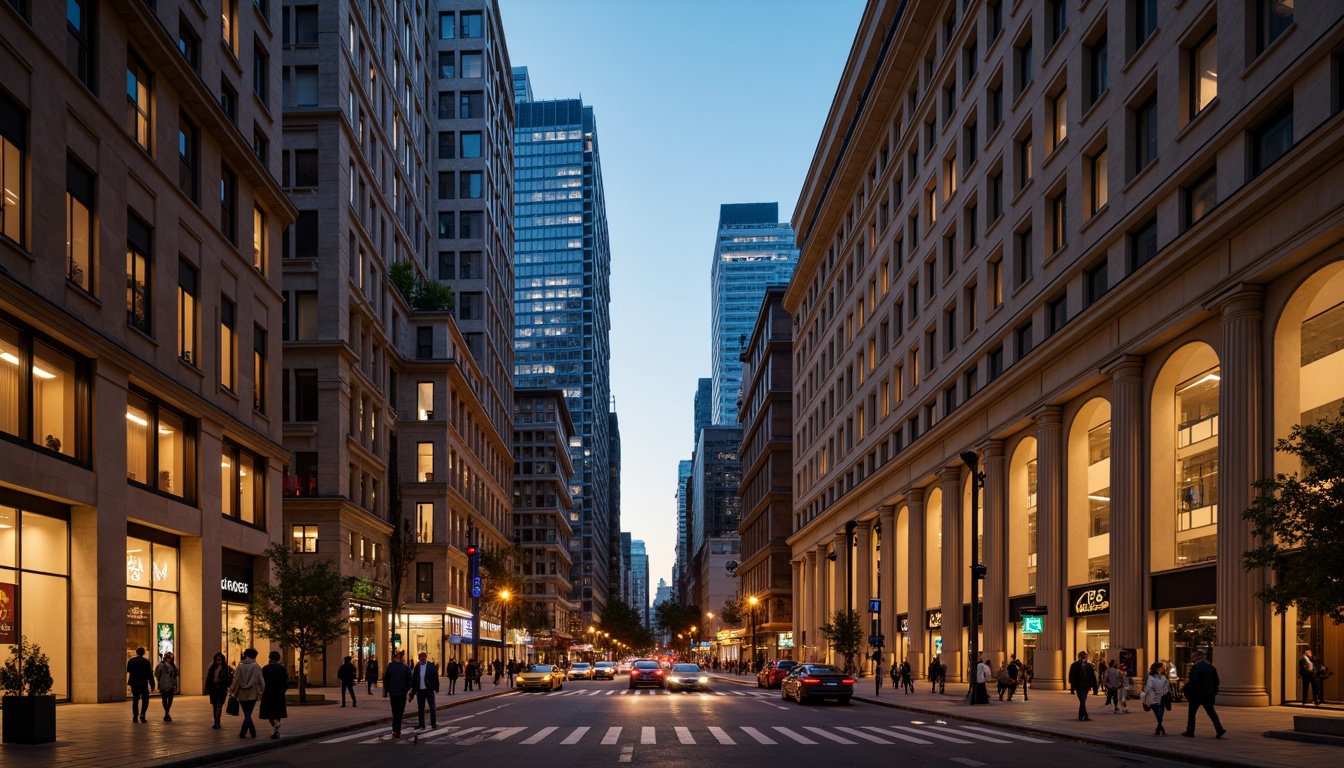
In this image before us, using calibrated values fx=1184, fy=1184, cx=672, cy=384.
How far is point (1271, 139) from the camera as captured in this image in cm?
2938

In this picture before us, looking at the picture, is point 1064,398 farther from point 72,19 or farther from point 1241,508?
point 72,19

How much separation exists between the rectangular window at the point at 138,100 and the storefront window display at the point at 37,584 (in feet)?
38.1

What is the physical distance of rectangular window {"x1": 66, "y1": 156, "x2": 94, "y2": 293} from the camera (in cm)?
3033

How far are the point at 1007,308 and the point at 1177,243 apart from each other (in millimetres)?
16297

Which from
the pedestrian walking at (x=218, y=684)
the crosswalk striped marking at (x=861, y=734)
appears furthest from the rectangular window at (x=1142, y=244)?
the pedestrian walking at (x=218, y=684)

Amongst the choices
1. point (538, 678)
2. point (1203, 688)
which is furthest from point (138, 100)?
point (538, 678)

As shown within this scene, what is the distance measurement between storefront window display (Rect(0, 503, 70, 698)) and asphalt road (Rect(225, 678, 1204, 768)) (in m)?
8.70

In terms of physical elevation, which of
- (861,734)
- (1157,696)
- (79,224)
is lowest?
(861,734)

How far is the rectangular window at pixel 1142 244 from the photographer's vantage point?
35594 mm

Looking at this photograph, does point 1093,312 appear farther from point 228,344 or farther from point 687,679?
point 228,344

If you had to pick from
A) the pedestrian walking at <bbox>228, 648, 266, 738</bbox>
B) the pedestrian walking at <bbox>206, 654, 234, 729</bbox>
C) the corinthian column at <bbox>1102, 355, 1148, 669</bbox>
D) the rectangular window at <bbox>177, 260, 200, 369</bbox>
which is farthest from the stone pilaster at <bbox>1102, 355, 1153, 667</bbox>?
the rectangular window at <bbox>177, 260, 200, 369</bbox>

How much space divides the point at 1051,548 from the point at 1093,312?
9.83m

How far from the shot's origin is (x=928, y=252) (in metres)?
61.1

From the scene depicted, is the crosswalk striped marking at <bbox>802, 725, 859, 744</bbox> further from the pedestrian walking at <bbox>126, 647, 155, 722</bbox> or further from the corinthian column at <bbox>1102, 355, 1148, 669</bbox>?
the pedestrian walking at <bbox>126, 647, 155, 722</bbox>
